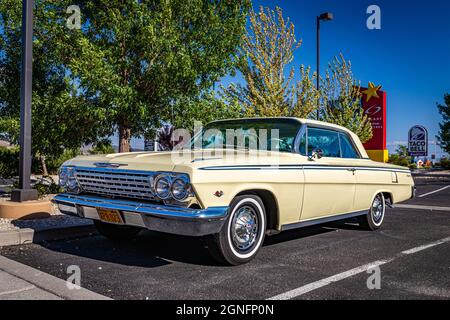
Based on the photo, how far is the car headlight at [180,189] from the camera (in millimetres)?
3807

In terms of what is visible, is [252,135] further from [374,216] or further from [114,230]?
[374,216]

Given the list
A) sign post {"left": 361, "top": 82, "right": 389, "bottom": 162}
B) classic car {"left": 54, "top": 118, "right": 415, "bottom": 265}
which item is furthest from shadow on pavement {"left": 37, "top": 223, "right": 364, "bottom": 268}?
sign post {"left": 361, "top": 82, "right": 389, "bottom": 162}

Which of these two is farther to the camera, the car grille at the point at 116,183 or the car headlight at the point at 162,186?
the car grille at the point at 116,183

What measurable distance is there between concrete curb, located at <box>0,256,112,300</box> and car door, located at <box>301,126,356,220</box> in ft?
8.52

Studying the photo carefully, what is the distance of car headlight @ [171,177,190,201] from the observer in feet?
12.5

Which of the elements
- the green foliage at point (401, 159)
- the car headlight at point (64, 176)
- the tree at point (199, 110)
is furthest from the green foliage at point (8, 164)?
the green foliage at point (401, 159)

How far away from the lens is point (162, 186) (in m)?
3.92

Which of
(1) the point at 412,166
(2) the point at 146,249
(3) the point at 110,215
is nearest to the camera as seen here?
(3) the point at 110,215

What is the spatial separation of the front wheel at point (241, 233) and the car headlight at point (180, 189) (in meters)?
0.54

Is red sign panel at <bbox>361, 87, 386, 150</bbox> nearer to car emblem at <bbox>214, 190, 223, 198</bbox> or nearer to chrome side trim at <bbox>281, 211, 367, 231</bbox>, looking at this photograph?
chrome side trim at <bbox>281, 211, 367, 231</bbox>

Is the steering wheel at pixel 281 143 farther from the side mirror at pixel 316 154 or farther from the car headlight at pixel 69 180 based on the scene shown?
the car headlight at pixel 69 180

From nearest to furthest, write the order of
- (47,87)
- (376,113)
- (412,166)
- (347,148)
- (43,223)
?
1. (43,223)
2. (347,148)
3. (47,87)
4. (376,113)
5. (412,166)

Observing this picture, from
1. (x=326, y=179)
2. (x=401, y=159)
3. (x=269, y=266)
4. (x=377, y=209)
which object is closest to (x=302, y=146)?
(x=326, y=179)

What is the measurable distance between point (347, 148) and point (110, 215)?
3.61 m
